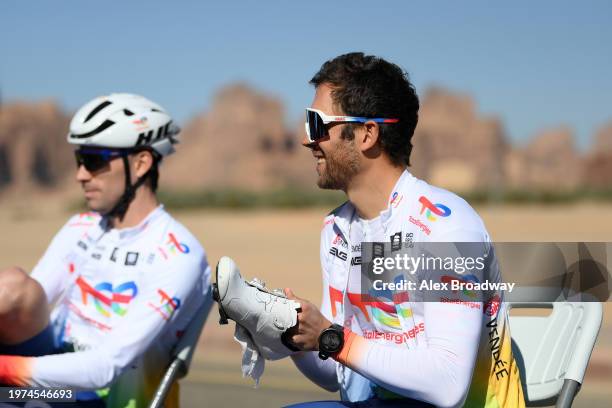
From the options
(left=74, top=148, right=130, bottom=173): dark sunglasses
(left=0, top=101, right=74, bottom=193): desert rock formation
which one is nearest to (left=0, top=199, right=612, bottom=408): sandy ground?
(left=74, top=148, right=130, bottom=173): dark sunglasses

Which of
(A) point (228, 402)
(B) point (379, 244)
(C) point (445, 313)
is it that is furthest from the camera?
(A) point (228, 402)

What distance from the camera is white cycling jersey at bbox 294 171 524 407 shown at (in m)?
2.50

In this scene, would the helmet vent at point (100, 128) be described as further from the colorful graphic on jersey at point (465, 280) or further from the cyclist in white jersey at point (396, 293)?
the colorful graphic on jersey at point (465, 280)

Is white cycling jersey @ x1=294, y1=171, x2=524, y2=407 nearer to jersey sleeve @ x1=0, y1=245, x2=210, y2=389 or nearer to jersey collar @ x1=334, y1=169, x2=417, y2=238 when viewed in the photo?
jersey collar @ x1=334, y1=169, x2=417, y2=238

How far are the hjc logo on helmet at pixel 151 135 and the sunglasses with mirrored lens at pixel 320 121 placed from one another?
4.39ft

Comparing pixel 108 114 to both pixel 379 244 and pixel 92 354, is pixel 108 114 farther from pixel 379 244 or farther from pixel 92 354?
pixel 379 244

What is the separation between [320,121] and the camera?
3.02 meters

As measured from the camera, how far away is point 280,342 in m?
2.61

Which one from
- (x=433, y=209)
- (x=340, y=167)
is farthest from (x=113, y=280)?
(x=433, y=209)

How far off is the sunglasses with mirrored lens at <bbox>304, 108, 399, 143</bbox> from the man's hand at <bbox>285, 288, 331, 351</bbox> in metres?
0.69

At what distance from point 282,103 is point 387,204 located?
128168mm

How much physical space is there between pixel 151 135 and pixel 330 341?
2.02m

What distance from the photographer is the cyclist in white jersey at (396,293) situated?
2.52 meters

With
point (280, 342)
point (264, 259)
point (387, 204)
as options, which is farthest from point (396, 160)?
point (264, 259)
